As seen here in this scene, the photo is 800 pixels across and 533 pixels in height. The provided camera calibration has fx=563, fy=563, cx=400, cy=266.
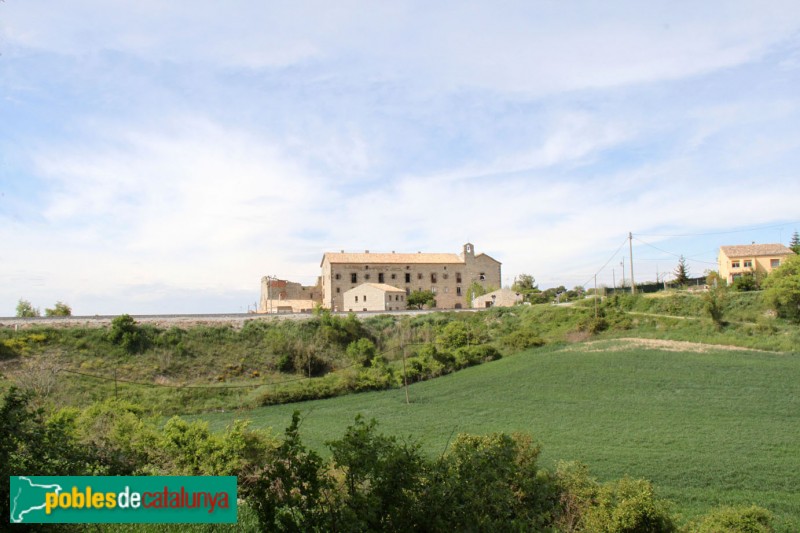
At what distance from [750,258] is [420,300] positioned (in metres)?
32.8

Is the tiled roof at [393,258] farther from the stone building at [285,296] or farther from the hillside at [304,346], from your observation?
the hillside at [304,346]

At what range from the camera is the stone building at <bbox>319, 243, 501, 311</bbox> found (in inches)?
2501

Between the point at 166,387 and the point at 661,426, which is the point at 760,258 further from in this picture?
the point at 166,387

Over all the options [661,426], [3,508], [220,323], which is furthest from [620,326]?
[3,508]

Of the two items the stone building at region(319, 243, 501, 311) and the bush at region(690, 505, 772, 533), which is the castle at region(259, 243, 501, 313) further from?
the bush at region(690, 505, 772, 533)

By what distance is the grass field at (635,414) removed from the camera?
13.2 meters

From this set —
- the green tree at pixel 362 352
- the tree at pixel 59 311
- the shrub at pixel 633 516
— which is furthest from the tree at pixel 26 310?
the shrub at pixel 633 516

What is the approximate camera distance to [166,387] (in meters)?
31.6

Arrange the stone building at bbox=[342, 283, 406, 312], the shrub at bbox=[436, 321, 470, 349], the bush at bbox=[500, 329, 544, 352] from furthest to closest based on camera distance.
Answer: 1. the stone building at bbox=[342, 283, 406, 312]
2. the shrub at bbox=[436, 321, 470, 349]
3. the bush at bbox=[500, 329, 544, 352]

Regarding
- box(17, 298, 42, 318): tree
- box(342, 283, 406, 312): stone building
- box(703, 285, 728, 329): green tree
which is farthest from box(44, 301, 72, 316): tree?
box(703, 285, 728, 329): green tree

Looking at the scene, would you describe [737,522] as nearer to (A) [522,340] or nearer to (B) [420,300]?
(A) [522,340]

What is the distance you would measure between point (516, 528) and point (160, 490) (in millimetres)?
2979

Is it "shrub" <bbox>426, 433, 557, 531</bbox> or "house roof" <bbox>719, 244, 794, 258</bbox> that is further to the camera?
"house roof" <bbox>719, 244, 794, 258</bbox>

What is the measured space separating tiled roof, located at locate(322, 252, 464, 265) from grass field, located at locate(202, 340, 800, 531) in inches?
1234
